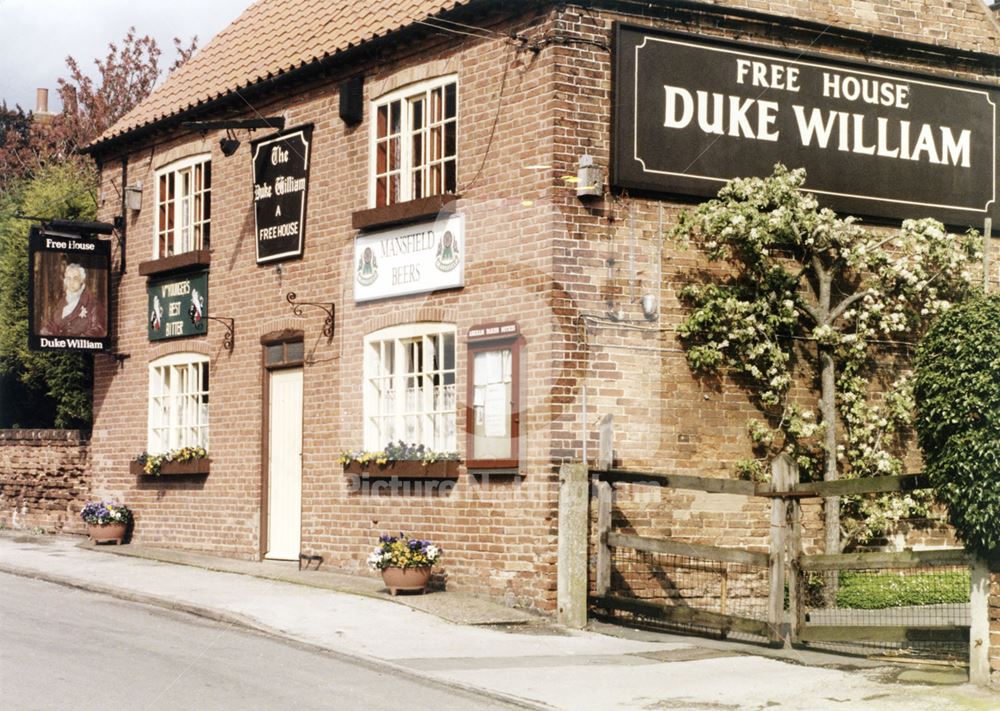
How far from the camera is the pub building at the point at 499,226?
539 inches

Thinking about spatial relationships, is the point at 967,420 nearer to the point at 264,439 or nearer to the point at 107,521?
the point at 264,439

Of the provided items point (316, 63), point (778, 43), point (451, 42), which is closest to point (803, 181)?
point (778, 43)

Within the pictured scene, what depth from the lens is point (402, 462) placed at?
49.6ft

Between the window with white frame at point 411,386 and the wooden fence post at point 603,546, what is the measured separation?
2043 millimetres

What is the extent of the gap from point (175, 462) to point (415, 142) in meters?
6.33

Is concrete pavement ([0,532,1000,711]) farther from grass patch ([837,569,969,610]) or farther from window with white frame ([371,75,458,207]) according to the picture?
window with white frame ([371,75,458,207])

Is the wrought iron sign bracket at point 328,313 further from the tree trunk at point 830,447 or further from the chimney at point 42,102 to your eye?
the chimney at point 42,102

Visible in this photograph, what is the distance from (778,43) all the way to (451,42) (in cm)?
347

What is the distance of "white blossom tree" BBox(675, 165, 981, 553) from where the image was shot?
14.2 metres

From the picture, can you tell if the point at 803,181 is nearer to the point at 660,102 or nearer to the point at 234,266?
the point at 660,102

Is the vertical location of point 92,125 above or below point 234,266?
above

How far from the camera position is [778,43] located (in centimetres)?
1495

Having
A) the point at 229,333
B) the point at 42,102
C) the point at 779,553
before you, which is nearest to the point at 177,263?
the point at 229,333

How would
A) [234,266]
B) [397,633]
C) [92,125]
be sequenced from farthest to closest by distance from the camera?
1. [92,125]
2. [234,266]
3. [397,633]
